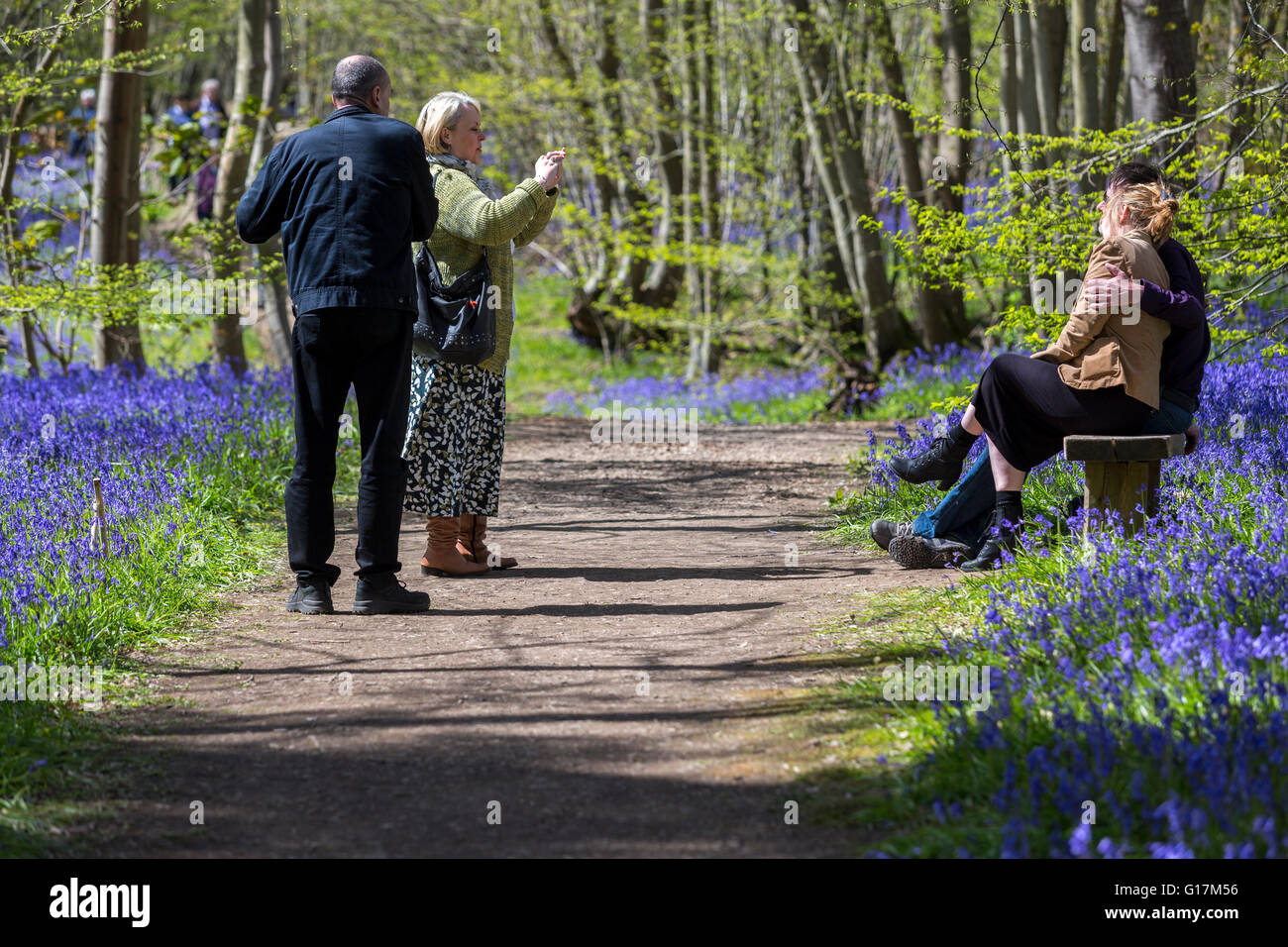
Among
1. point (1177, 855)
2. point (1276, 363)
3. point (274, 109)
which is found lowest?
point (1177, 855)

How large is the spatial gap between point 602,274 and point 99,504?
12022mm

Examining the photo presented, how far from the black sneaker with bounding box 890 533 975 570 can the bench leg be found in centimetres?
76

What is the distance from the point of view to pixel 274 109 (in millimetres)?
11227

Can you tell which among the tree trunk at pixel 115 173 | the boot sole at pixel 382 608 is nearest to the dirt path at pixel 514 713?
the boot sole at pixel 382 608

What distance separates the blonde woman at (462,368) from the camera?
5.50m

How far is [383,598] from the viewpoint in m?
5.34

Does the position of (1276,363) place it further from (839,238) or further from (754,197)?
(754,197)

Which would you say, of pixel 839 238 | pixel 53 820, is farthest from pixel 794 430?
pixel 53 820

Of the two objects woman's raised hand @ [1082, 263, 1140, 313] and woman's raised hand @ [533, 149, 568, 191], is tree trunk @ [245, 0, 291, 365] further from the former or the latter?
woman's raised hand @ [1082, 263, 1140, 313]

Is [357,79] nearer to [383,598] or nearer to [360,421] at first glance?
[360,421]

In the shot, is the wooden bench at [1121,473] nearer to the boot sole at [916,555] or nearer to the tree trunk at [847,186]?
the boot sole at [916,555]

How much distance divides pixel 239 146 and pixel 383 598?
631 centimetres

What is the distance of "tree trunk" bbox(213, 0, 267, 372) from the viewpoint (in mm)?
10273

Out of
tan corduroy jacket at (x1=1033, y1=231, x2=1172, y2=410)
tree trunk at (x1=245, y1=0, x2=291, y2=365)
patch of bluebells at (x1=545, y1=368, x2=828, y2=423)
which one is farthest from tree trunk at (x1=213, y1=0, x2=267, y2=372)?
tan corduroy jacket at (x1=1033, y1=231, x2=1172, y2=410)
